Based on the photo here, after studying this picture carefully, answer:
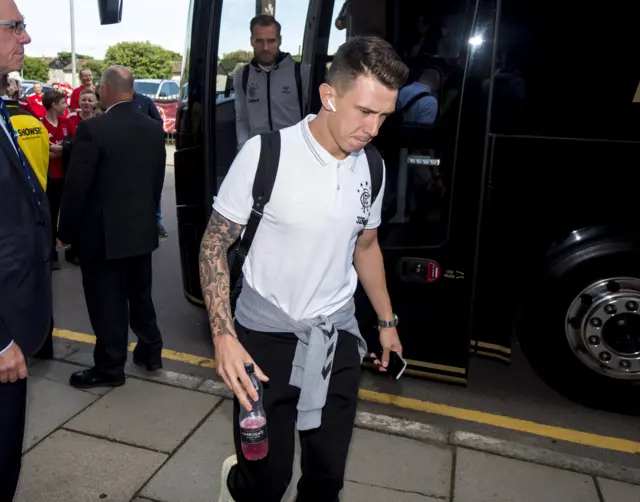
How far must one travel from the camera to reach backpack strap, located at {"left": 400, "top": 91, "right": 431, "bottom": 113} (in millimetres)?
3387

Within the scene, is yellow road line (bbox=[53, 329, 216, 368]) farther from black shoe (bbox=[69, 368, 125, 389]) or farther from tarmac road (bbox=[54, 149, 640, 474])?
black shoe (bbox=[69, 368, 125, 389])

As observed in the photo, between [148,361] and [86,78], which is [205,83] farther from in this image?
[86,78]

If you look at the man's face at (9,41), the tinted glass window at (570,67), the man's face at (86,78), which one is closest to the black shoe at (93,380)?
the man's face at (9,41)

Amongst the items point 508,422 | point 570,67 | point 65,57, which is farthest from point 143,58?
point 508,422

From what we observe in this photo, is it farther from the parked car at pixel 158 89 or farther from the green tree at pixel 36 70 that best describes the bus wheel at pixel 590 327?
the green tree at pixel 36 70

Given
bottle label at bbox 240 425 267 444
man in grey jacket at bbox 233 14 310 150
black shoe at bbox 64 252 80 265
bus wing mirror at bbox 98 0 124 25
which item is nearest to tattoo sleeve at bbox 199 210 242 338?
bottle label at bbox 240 425 267 444

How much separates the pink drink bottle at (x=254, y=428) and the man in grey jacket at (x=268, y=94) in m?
3.12

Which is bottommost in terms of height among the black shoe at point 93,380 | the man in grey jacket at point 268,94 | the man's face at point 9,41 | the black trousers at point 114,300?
the black shoe at point 93,380

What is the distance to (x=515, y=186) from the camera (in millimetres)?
3568

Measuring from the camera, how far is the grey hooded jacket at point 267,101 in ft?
15.7

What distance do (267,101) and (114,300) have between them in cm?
201

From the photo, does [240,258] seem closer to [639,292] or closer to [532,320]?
[532,320]

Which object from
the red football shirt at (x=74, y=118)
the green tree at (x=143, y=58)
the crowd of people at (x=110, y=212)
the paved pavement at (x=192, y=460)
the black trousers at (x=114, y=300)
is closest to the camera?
the crowd of people at (x=110, y=212)

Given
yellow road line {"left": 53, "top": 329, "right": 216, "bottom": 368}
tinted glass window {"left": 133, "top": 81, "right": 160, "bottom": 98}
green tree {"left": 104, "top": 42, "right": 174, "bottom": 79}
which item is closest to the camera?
yellow road line {"left": 53, "top": 329, "right": 216, "bottom": 368}
